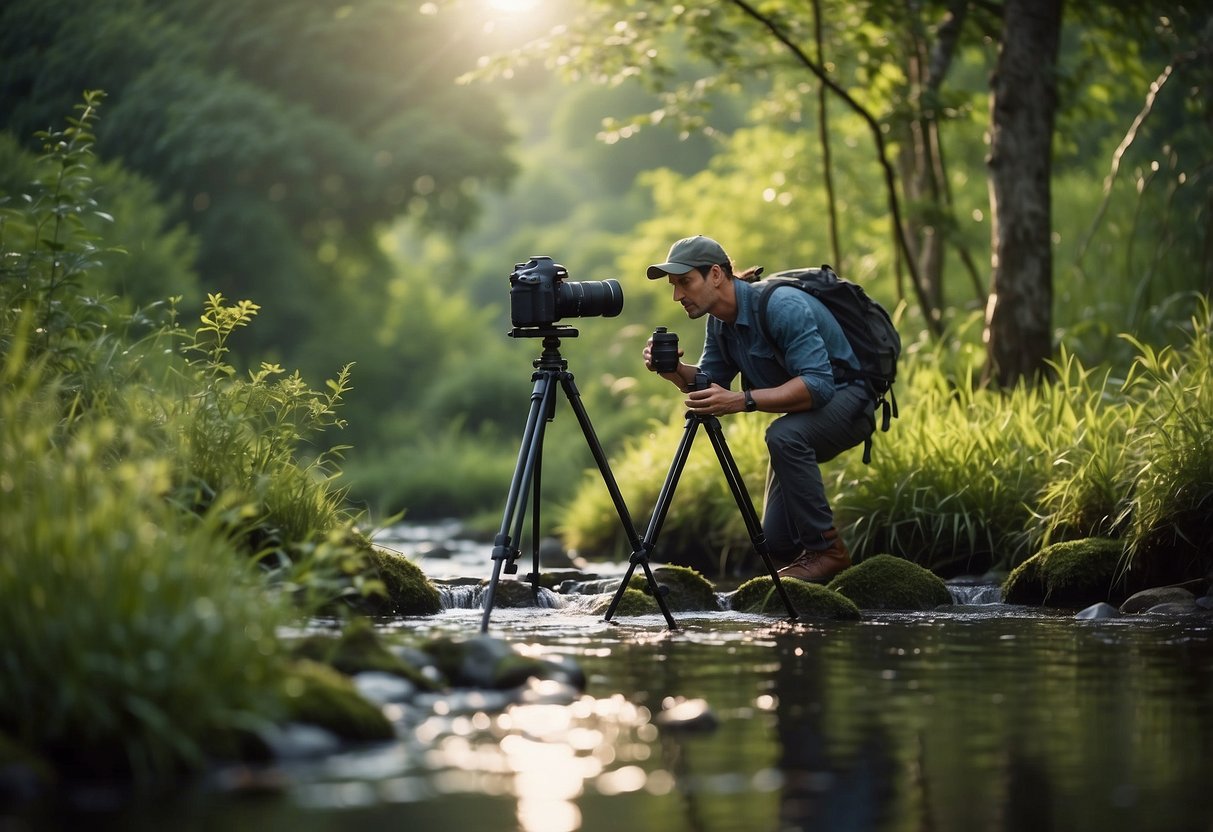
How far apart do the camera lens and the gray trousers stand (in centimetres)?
114

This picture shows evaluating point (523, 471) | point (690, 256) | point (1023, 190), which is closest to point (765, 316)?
point (690, 256)

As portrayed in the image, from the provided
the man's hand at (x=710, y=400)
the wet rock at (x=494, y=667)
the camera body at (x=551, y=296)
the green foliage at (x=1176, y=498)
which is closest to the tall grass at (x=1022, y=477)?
the green foliage at (x=1176, y=498)

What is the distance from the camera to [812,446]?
6941 mm

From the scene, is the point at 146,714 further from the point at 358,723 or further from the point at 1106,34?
the point at 1106,34

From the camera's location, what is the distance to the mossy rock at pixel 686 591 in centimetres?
709

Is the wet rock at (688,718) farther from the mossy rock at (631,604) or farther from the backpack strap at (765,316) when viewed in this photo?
the backpack strap at (765,316)

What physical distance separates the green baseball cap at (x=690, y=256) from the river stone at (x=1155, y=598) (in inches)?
84.8

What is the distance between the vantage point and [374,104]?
26.3 m

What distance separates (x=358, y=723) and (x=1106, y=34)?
905cm

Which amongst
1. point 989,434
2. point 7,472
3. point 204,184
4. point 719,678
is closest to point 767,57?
point 989,434

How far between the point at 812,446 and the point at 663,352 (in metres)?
1.17

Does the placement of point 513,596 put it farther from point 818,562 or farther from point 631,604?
point 818,562

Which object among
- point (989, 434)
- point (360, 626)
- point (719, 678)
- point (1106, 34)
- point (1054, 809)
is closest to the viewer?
point (1054, 809)

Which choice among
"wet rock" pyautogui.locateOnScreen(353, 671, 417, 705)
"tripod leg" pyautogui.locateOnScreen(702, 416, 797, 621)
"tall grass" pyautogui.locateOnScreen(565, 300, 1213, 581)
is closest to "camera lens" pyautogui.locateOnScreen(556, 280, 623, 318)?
"tripod leg" pyautogui.locateOnScreen(702, 416, 797, 621)
